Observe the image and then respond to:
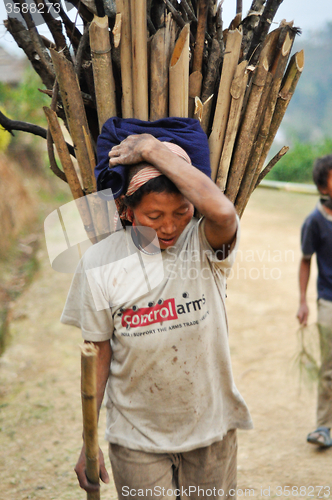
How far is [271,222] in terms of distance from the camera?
905 centimetres

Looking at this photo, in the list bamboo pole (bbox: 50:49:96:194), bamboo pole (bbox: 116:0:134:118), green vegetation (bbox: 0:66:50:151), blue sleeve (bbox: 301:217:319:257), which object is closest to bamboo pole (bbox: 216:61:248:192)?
bamboo pole (bbox: 116:0:134:118)

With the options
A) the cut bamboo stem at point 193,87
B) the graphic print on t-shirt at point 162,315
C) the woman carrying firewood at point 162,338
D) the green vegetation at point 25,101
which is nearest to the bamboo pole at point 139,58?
the cut bamboo stem at point 193,87

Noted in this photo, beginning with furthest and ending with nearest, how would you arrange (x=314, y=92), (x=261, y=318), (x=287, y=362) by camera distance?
(x=314, y=92), (x=261, y=318), (x=287, y=362)

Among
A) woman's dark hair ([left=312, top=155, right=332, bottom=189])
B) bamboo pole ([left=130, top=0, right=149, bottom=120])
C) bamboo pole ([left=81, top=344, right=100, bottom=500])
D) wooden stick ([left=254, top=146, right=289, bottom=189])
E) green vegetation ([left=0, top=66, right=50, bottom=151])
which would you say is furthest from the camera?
green vegetation ([left=0, top=66, right=50, bottom=151])

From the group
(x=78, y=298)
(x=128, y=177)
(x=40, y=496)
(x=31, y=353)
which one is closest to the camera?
(x=128, y=177)

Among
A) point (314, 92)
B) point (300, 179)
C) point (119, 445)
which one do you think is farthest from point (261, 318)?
point (314, 92)

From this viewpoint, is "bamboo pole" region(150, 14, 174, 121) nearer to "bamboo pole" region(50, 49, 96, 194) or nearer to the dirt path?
"bamboo pole" region(50, 49, 96, 194)

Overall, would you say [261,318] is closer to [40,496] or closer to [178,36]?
[40,496]

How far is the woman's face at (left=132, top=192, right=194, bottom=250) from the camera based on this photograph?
1.41 m

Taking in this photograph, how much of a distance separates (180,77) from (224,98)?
193mm

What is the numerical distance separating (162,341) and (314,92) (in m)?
60.0

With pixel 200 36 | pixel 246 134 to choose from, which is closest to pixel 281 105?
pixel 246 134

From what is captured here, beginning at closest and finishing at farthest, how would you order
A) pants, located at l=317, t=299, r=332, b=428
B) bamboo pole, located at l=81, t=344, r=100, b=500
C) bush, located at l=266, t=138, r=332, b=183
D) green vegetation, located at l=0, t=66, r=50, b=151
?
bamboo pole, located at l=81, t=344, r=100, b=500 → pants, located at l=317, t=299, r=332, b=428 → green vegetation, located at l=0, t=66, r=50, b=151 → bush, located at l=266, t=138, r=332, b=183

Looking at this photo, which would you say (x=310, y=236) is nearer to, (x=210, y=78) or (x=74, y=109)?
(x=210, y=78)
